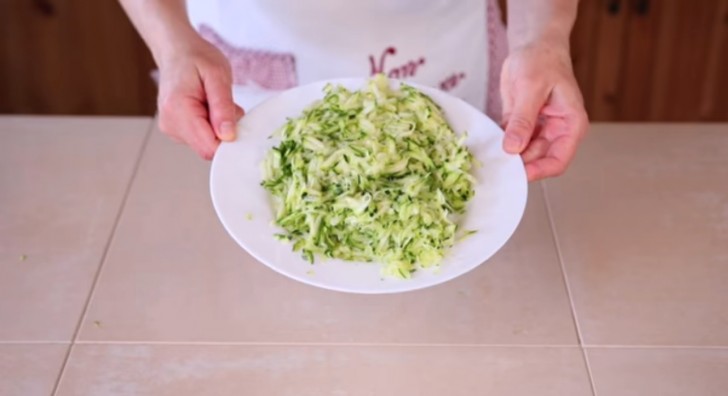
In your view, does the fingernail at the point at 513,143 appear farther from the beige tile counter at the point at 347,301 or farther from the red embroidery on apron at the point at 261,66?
the red embroidery on apron at the point at 261,66

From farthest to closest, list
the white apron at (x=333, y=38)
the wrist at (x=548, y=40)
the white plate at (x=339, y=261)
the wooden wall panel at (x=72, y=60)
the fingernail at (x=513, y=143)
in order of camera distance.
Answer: the wooden wall panel at (x=72, y=60), the white apron at (x=333, y=38), the wrist at (x=548, y=40), the fingernail at (x=513, y=143), the white plate at (x=339, y=261)

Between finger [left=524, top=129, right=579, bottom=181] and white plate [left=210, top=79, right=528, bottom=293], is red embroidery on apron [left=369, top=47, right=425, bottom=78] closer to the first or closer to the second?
white plate [left=210, top=79, right=528, bottom=293]

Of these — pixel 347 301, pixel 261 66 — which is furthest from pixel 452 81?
pixel 347 301

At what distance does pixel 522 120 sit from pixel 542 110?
0.06 metres

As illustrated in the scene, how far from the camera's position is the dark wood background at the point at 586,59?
81.7 inches

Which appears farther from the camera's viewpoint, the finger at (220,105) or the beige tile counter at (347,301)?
the finger at (220,105)

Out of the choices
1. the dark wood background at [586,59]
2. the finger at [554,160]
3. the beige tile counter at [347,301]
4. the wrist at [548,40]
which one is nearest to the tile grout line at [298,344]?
the beige tile counter at [347,301]

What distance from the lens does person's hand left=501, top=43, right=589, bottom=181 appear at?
102 cm

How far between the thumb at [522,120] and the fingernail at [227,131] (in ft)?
0.95

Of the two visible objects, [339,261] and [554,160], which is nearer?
[339,261]

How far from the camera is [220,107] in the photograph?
3.29ft

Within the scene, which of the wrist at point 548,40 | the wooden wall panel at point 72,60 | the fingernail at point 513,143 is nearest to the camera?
the fingernail at point 513,143

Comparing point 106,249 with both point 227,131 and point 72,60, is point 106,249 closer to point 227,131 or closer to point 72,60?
point 227,131

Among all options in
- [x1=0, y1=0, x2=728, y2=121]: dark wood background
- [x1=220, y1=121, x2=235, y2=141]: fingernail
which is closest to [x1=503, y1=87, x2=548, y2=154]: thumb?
[x1=220, y1=121, x2=235, y2=141]: fingernail
